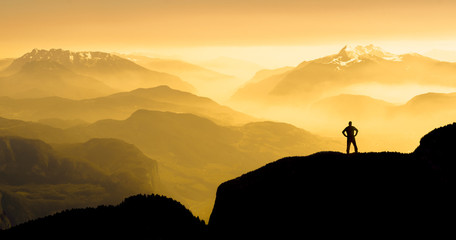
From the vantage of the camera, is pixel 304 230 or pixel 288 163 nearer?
pixel 304 230

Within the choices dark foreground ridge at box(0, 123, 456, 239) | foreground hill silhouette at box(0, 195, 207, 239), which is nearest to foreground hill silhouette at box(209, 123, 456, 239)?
dark foreground ridge at box(0, 123, 456, 239)

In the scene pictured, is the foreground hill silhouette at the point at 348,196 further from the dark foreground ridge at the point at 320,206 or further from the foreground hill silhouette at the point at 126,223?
the foreground hill silhouette at the point at 126,223

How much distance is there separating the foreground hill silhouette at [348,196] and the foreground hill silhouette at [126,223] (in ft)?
12.0

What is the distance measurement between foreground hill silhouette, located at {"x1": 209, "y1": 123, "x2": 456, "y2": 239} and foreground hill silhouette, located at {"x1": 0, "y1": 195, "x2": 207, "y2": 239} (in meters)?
3.65

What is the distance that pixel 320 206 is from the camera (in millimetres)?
22547

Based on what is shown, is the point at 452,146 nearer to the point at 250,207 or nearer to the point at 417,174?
the point at 417,174

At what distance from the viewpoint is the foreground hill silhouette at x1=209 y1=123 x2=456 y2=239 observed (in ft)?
67.7

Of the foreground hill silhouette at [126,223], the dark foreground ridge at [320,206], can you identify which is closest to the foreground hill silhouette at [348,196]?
the dark foreground ridge at [320,206]

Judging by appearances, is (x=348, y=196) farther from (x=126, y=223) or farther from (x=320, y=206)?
(x=126, y=223)

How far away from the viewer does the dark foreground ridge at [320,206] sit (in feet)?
68.2

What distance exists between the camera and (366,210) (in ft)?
70.0

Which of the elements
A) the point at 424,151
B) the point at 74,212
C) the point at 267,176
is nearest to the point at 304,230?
the point at 267,176

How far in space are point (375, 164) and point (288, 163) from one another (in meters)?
6.31

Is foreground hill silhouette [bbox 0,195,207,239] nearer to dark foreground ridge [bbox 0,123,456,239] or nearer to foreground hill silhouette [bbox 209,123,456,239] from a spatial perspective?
dark foreground ridge [bbox 0,123,456,239]
